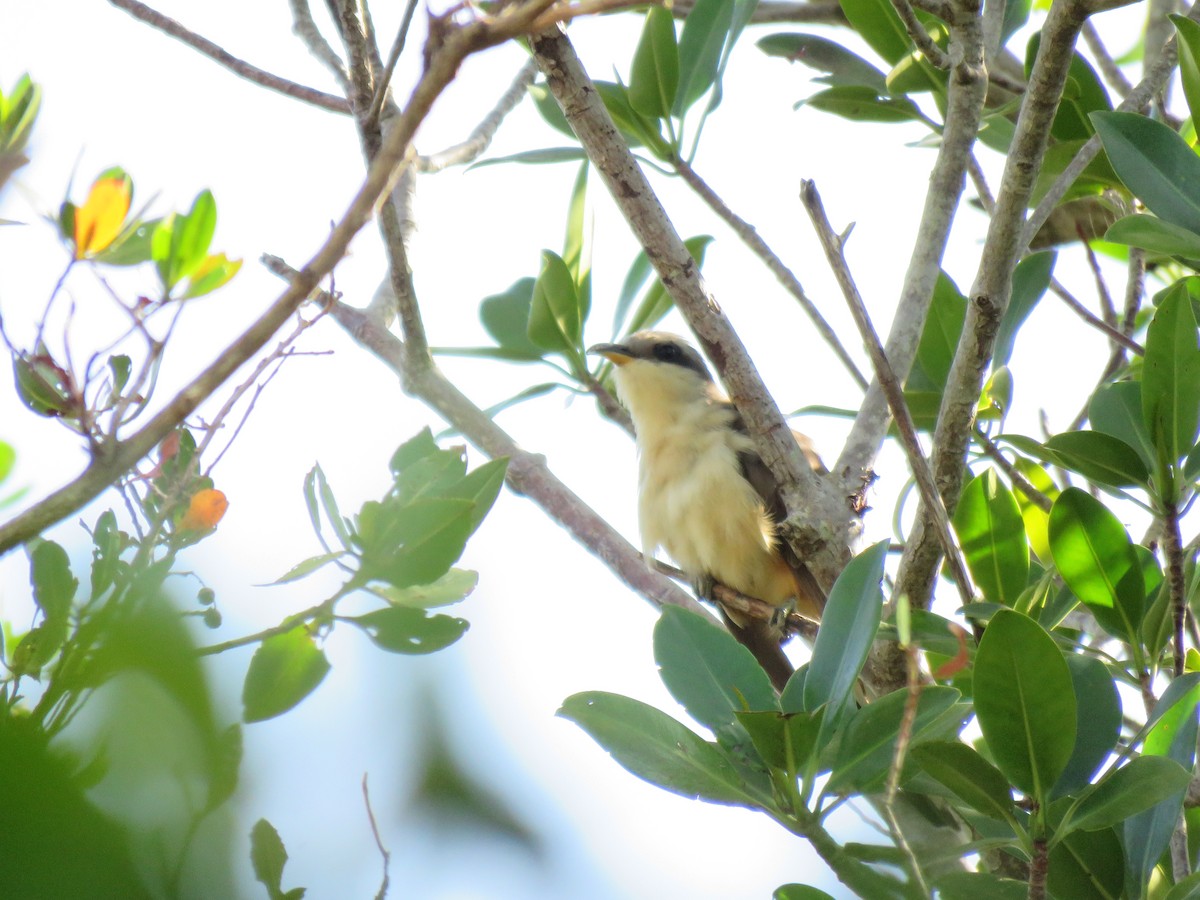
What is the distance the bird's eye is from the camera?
6.29 m

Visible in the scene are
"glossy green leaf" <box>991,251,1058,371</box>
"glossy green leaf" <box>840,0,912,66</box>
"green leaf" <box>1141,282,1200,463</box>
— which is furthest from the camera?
"glossy green leaf" <box>840,0,912,66</box>

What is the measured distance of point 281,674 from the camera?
104cm

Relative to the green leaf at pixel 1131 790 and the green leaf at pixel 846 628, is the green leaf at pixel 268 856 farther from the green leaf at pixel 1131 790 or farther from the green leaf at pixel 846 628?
the green leaf at pixel 1131 790

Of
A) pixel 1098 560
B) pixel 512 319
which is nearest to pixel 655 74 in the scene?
pixel 512 319

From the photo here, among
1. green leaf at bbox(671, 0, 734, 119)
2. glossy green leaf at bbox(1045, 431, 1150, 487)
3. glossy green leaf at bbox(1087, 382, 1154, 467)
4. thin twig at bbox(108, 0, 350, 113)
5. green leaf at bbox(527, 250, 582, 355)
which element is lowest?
glossy green leaf at bbox(1045, 431, 1150, 487)

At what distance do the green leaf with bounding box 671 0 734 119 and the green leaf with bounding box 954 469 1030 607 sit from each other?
58.9 inches

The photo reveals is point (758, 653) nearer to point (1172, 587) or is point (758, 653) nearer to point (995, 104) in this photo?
point (995, 104)

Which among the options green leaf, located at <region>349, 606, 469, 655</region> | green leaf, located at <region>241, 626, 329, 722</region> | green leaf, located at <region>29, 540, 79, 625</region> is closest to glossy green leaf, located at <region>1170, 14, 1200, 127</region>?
green leaf, located at <region>349, 606, 469, 655</region>

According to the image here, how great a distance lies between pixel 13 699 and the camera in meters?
1.03

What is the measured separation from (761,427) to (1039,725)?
101 cm

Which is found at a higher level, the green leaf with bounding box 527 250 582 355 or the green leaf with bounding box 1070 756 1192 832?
the green leaf with bounding box 527 250 582 355

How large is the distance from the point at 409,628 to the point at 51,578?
17.1 inches

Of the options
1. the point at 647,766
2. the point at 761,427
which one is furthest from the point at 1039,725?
the point at 761,427

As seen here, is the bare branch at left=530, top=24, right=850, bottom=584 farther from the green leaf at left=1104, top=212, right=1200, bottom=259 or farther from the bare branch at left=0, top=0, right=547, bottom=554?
the bare branch at left=0, top=0, right=547, bottom=554
